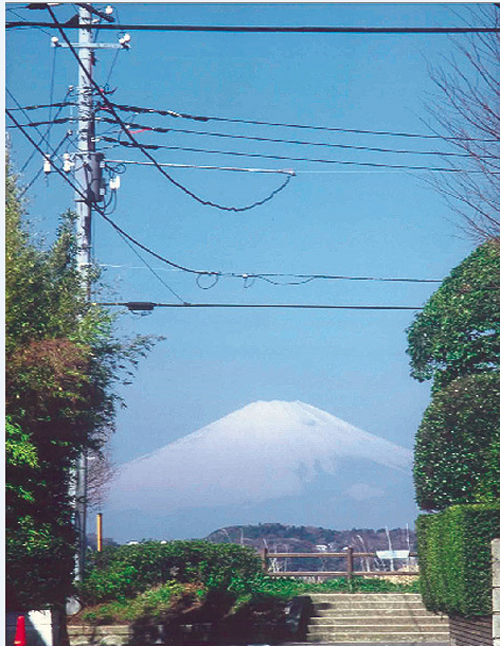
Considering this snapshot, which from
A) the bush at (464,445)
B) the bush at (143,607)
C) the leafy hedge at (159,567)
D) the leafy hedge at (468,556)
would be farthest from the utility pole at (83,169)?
the leafy hedge at (468,556)

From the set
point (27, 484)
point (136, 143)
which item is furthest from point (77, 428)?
point (136, 143)

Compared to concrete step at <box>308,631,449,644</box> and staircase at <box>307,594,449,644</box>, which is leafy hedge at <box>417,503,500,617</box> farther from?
staircase at <box>307,594,449,644</box>

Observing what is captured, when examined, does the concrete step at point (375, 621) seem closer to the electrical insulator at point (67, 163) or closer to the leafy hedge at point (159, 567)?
the leafy hedge at point (159, 567)

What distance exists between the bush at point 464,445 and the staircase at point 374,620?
4.64m

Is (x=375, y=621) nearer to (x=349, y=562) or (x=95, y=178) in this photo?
(x=349, y=562)

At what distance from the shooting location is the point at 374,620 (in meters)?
22.7

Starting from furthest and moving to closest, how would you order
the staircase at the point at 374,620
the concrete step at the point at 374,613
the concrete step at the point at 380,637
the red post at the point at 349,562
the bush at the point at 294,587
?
the red post at the point at 349,562, the bush at the point at 294,587, the concrete step at the point at 374,613, the staircase at the point at 374,620, the concrete step at the point at 380,637

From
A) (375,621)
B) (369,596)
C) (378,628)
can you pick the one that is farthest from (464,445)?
(369,596)

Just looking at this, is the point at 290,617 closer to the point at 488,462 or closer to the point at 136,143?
the point at 488,462

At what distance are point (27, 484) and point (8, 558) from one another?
3.76ft

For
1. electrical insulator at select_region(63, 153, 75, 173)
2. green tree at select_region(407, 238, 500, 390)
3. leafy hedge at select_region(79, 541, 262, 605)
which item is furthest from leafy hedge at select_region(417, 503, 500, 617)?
electrical insulator at select_region(63, 153, 75, 173)

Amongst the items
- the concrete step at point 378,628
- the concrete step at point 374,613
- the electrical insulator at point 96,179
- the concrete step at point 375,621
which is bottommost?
the concrete step at point 378,628

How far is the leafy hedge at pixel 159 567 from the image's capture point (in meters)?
23.1

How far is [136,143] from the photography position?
719 inches
